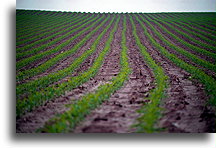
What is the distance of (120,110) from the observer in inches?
116

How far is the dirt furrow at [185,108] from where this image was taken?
267 centimetres

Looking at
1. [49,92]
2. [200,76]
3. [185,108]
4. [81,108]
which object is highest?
[200,76]

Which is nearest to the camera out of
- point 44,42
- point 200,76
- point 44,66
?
point 200,76

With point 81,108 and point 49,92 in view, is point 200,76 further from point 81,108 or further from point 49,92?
point 49,92

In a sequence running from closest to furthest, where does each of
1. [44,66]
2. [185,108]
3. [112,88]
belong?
[185,108]
[112,88]
[44,66]

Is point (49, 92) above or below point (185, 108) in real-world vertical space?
above

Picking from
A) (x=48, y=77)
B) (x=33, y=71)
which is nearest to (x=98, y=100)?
(x=48, y=77)

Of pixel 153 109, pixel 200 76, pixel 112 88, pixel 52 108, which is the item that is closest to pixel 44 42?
pixel 112 88

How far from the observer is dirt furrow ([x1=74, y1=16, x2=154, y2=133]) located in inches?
104

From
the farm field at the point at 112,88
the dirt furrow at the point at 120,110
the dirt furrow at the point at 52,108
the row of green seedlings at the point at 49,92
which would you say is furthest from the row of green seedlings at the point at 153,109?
the row of green seedlings at the point at 49,92

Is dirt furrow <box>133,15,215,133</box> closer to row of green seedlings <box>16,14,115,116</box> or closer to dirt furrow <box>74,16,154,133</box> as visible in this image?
dirt furrow <box>74,16,154,133</box>

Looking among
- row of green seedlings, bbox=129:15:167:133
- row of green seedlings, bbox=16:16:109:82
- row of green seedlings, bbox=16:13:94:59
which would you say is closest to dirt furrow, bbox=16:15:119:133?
row of green seedlings, bbox=16:16:109:82

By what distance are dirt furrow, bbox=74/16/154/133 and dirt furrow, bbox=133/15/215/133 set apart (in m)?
0.46

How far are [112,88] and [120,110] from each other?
849 mm
